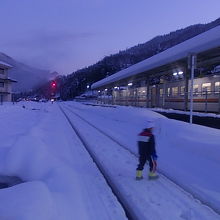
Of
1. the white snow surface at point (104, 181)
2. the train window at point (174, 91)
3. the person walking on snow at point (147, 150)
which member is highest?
the train window at point (174, 91)

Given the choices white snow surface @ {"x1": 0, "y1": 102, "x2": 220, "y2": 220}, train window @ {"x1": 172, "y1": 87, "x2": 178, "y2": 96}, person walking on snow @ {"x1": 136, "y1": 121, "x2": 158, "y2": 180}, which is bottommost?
white snow surface @ {"x1": 0, "y1": 102, "x2": 220, "y2": 220}

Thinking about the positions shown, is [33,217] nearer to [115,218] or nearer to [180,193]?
[115,218]

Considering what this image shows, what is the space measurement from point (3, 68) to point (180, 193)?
2624 inches

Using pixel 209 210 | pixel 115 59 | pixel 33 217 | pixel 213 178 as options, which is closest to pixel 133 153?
pixel 213 178

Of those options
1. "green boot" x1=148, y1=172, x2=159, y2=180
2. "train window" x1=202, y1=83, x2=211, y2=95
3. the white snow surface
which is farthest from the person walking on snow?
"train window" x1=202, y1=83, x2=211, y2=95

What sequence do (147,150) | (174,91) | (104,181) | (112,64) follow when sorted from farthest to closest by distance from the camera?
(112,64)
(174,91)
(147,150)
(104,181)

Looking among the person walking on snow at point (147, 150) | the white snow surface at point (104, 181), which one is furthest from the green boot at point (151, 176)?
the white snow surface at point (104, 181)

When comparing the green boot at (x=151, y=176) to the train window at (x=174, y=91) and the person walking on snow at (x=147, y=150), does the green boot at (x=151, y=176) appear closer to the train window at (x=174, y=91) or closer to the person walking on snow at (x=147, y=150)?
the person walking on snow at (x=147, y=150)

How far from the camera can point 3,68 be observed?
2699 inches

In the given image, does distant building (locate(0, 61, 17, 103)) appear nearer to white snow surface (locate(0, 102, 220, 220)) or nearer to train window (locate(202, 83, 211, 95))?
train window (locate(202, 83, 211, 95))

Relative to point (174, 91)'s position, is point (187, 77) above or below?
above

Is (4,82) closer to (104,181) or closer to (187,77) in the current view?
(187,77)

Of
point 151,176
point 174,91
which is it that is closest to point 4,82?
point 174,91

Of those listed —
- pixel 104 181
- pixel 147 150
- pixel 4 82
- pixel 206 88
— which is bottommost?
pixel 104 181
